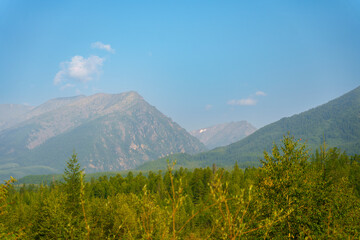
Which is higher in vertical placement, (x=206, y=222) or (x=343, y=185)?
(x=343, y=185)

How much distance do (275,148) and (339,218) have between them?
7845 mm

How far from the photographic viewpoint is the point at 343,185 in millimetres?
26172

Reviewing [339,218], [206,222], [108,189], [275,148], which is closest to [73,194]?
[275,148]

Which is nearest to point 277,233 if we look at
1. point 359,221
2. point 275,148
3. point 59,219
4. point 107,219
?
point 359,221

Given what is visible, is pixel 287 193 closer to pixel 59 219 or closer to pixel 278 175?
pixel 278 175

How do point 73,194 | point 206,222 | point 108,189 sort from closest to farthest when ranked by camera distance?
point 73,194 < point 206,222 < point 108,189

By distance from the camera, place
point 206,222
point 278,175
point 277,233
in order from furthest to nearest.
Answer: point 206,222, point 278,175, point 277,233

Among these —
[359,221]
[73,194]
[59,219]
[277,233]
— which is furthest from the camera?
[73,194]

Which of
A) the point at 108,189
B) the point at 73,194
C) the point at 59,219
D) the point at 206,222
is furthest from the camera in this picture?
the point at 108,189

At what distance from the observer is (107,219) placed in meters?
41.8

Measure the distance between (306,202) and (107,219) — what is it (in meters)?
31.8

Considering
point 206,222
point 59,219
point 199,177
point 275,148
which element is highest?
point 275,148

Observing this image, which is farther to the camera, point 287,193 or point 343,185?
point 343,185

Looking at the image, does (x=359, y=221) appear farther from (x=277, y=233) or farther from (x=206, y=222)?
(x=206, y=222)
